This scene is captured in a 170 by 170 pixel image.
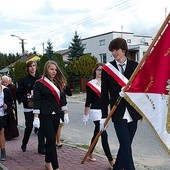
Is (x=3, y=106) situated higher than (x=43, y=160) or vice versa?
(x=3, y=106)

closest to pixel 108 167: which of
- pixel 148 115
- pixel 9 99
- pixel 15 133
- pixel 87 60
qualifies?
pixel 148 115

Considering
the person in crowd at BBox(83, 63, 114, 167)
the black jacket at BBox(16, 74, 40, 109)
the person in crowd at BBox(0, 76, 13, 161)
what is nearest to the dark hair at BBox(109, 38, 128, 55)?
the person in crowd at BBox(83, 63, 114, 167)

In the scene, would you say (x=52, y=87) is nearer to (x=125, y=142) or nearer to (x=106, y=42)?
(x=125, y=142)

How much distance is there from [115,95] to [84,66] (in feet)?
107

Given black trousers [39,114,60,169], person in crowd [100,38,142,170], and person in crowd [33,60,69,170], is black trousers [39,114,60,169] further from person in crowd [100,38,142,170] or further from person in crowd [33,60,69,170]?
person in crowd [100,38,142,170]

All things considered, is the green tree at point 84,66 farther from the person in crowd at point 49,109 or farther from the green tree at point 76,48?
the person in crowd at point 49,109

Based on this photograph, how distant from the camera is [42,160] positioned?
23.1ft

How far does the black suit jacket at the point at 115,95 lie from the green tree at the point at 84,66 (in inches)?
1233

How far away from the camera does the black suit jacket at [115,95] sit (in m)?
4.98

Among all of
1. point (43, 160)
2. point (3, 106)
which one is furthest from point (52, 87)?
point (3, 106)

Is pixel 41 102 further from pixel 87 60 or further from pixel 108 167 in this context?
pixel 87 60

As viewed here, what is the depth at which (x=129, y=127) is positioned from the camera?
5023 millimetres

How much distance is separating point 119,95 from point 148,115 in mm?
531

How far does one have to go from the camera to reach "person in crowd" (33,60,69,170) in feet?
19.6
